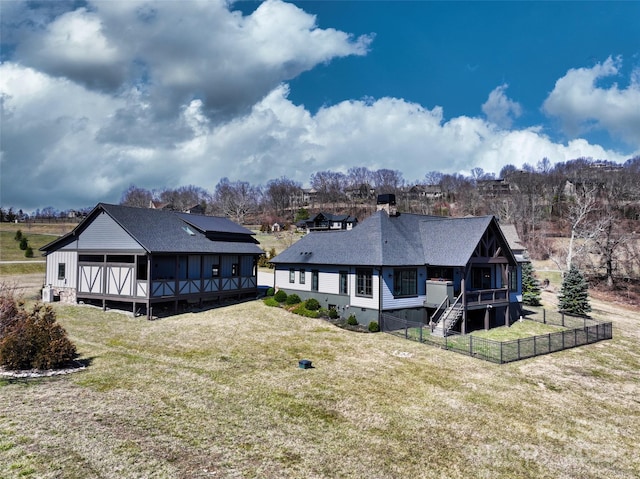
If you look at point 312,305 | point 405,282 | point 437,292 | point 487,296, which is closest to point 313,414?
point 405,282

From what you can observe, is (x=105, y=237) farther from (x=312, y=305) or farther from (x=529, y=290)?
(x=529, y=290)

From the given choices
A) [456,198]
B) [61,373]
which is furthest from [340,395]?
[456,198]

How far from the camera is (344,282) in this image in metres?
27.9

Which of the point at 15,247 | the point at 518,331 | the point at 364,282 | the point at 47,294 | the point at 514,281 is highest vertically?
the point at 15,247

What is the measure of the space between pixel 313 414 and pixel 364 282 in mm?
14863

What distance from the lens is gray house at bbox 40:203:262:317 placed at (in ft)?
86.6

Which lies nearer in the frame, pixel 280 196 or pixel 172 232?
pixel 172 232

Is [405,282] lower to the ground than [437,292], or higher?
higher

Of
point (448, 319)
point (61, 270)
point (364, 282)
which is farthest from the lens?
point (61, 270)

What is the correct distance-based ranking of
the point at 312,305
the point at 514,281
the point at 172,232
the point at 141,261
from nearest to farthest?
the point at 141,261
the point at 312,305
the point at 172,232
the point at 514,281

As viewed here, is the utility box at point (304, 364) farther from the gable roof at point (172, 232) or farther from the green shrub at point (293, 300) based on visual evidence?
the gable roof at point (172, 232)

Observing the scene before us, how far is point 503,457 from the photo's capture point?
408 inches

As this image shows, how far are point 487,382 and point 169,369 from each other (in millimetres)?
12797

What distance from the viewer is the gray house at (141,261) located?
26.4 meters
